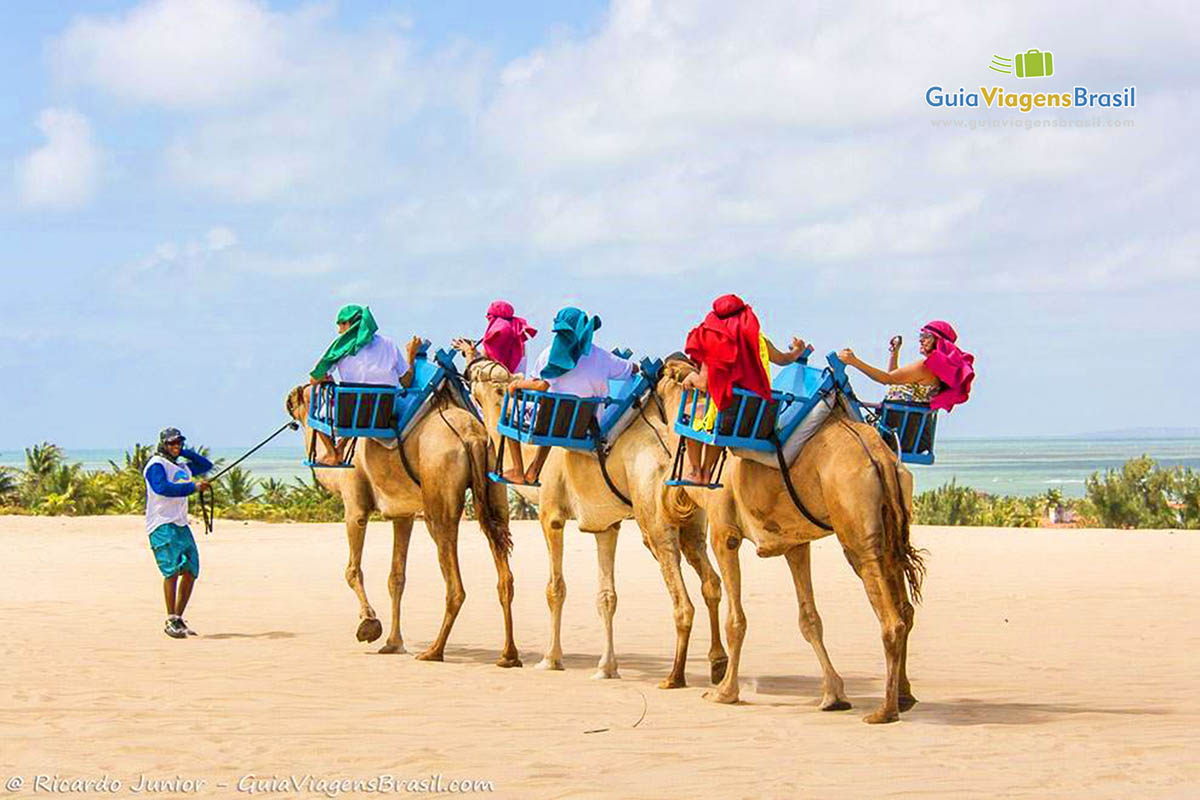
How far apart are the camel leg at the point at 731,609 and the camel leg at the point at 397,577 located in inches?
159

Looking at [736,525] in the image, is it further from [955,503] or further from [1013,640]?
[955,503]

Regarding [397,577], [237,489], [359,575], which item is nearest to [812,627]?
[397,577]

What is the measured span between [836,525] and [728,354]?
4.30ft

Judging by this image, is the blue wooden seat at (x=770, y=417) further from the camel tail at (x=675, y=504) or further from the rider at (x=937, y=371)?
the camel tail at (x=675, y=504)

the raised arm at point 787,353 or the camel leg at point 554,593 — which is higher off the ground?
the raised arm at point 787,353

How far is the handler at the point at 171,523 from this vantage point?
15711 millimetres

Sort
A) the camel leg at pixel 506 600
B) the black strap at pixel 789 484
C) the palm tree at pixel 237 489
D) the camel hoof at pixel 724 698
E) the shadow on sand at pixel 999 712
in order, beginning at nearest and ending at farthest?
the shadow on sand at pixel 999 712 < the black strap at pixel 789 484 < the camel hoof at pixel 724 698 < the camel leg at pixel 506 600 < the palm tree at pixel 237 489

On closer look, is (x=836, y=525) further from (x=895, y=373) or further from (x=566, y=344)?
(x=566, y=344)

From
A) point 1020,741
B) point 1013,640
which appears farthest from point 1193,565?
point 1020,741

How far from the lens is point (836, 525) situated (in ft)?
34.0

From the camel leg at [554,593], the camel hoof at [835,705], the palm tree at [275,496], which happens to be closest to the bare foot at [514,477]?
the camel leg at [554,593]

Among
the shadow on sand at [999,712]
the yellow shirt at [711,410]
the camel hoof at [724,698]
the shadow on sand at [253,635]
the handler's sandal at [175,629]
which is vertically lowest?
the shadow on sand at [999,712]

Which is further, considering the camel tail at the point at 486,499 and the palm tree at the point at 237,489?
the palm tree at the point at 237,489

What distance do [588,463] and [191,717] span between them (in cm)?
389
